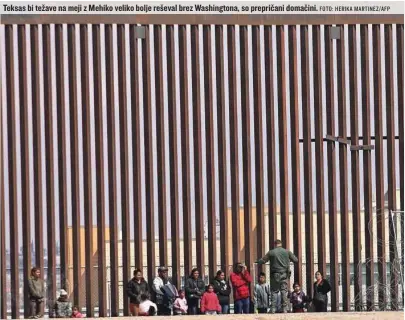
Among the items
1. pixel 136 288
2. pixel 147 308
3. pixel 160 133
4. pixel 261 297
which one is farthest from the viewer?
pixel 160 133

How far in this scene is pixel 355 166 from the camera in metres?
24.5

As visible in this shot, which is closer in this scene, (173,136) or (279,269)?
(279,269)

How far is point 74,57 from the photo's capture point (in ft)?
76.8

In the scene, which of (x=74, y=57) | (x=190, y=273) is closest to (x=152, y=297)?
(x=190, y=273)

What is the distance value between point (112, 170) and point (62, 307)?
2.55m

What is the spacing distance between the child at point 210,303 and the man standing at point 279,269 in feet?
3.10

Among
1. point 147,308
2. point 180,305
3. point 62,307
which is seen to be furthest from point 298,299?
point 62,307

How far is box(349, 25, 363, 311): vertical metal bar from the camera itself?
2422 cm

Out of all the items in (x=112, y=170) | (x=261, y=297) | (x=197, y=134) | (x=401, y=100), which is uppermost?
(x=401, y=100)

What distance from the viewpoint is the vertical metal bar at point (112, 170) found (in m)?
23.3

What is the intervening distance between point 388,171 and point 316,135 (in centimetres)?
160

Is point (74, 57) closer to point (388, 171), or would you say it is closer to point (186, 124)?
point (186, 124)

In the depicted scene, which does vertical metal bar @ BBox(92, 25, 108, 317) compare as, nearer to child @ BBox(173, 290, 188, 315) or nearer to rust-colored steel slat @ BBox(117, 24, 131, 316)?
rust-colored steel slat @ BBox(117, 24, 131, 316)

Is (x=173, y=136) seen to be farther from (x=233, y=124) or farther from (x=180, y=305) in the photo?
(x=180, y=305)
